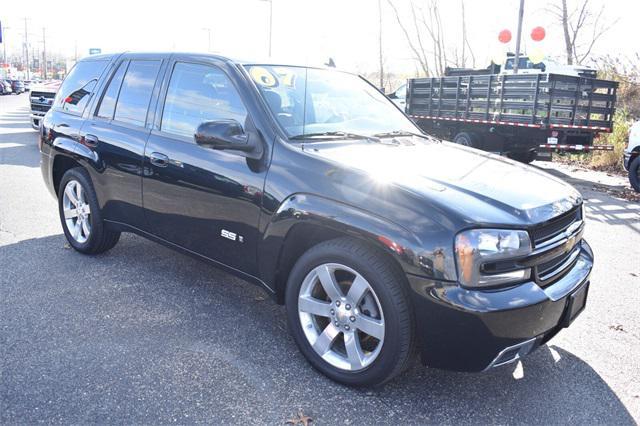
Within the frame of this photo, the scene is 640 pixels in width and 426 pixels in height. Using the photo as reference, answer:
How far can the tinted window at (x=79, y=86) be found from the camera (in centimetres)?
478

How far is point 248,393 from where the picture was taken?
2.89m

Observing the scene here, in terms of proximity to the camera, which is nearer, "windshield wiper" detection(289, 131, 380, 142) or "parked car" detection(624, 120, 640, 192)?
"windshield wiper" detection(289, 131, 380, 142)

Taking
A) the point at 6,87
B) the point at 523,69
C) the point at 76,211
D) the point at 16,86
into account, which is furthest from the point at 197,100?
the point at 16,86

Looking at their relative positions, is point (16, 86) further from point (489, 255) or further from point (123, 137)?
point (489, 255)

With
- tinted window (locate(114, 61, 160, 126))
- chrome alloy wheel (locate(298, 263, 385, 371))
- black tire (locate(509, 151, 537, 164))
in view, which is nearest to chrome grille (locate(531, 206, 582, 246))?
A: chrome alloy wheel (locate(298, 263, 385, 371))

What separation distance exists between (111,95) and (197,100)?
118 centimetres

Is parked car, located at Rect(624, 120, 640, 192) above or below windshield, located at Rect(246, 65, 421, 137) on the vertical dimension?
below

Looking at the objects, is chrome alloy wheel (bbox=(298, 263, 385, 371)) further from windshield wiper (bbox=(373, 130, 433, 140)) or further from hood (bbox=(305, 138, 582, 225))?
windshield wiper (bbox=(373, 130, 433, 140))

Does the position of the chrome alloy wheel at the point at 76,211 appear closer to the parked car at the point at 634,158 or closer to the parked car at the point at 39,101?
the parked car at the point at 634,158

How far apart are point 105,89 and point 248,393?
9.92 feet

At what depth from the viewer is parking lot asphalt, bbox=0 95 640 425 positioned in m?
2.77

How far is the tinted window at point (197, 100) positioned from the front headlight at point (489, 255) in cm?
164

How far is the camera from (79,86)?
4.95 meters

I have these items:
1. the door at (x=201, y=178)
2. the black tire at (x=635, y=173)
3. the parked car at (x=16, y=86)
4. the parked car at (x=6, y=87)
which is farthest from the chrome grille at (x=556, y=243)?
the parked car at (x=16, y=86)
